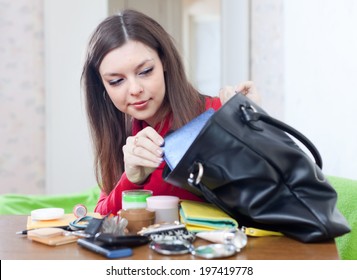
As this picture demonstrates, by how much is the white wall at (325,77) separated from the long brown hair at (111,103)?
338 mm

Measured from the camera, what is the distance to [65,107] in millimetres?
2559

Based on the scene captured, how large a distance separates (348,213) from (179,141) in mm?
427

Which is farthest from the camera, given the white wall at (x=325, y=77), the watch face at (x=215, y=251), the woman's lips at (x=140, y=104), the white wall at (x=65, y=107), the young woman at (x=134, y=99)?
the white wall at (x=65, y=107)

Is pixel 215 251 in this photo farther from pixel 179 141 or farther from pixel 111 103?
pixel 111 103

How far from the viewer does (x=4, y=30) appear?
8.49 feet

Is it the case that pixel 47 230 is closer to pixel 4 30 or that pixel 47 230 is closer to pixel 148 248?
pixel 148 248

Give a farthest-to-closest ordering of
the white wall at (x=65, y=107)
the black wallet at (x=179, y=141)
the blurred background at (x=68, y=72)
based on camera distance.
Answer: the white wall at (x=65, y=107) < the blurred background at (x=68, y=72) < the black wallet at (x=179, y=141)

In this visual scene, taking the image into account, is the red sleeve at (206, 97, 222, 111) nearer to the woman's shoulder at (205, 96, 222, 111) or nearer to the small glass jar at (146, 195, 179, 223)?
the woman's shoulder at (205, 96, 222, 111)

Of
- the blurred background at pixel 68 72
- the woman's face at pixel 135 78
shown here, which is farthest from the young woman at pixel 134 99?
the blurred background at pixel 68 72

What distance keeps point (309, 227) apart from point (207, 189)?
0.15 metres

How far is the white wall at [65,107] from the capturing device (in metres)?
2.54

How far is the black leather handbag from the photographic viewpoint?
0.73m

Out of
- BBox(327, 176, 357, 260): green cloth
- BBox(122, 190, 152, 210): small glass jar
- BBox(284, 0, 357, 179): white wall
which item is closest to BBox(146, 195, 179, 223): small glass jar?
BBox(122, 190, 152, 210): small glass jar

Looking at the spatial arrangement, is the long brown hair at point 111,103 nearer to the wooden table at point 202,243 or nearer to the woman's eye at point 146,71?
the woman's eye at point 146,71
